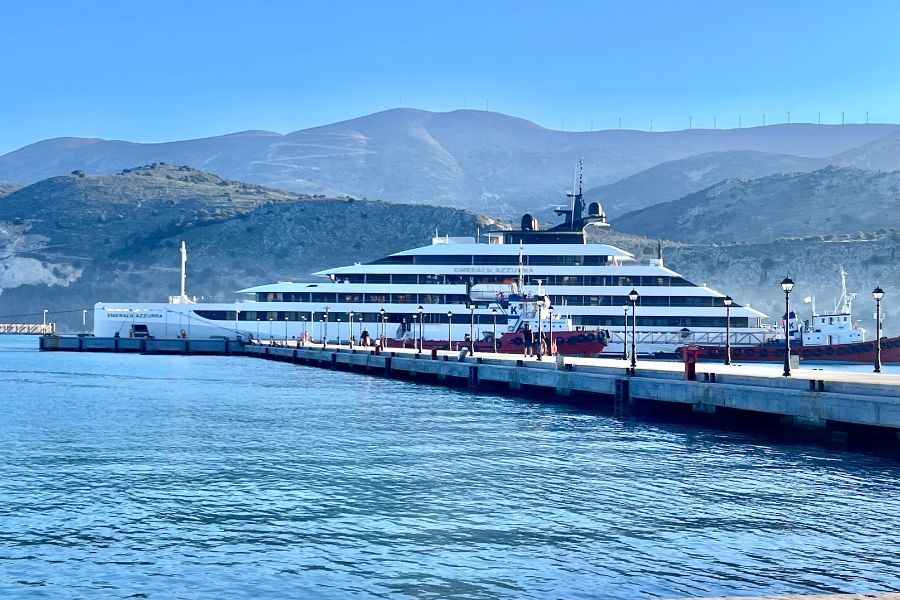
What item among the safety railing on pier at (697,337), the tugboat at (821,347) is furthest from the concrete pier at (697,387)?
the tugboat at (821,347)

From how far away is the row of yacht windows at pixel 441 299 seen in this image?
112688 mm

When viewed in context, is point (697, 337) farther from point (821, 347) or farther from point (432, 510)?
point (432, 510)

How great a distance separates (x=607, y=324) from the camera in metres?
115

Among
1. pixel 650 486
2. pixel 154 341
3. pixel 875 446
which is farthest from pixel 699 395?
pixel 154 341

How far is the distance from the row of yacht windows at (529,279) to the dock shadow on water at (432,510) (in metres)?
71.6

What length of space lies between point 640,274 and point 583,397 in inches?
2475

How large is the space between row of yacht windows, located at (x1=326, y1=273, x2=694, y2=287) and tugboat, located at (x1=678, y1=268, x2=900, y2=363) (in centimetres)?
956

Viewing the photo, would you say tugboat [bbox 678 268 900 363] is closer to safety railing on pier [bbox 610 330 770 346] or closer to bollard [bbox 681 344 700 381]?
safety railing on pier [bbox 610 330 770 346]

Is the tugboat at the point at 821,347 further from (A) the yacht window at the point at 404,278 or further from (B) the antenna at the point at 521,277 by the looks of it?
(A) the yacht window at the point at 404,278

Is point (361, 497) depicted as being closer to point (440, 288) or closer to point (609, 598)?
point (609, 598)

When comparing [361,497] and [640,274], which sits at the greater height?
[640,274]

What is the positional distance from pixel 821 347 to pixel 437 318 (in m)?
38.6

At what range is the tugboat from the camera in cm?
10144

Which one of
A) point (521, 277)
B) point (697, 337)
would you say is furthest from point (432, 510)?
point (697, 337)
